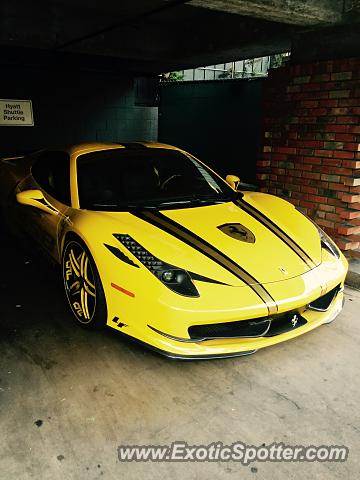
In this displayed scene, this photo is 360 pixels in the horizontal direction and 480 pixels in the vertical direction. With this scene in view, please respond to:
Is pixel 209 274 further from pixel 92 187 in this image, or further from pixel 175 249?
pixel 92 187

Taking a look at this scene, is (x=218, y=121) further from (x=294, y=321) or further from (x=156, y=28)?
(x=294, y=321)

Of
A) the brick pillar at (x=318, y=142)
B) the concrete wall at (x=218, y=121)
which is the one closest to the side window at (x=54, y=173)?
the brick pillar at (x=318, y=142)

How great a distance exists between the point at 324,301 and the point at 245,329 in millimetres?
714

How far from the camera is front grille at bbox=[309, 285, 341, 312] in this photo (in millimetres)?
2809

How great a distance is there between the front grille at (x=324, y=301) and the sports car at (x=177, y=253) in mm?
12

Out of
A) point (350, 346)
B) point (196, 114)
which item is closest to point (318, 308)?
point (350, 346)

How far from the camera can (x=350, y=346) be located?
2996mm

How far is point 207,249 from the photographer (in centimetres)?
276

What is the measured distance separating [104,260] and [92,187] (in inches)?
33.7

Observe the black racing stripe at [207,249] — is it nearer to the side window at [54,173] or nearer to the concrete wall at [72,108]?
the side window at [54,173]

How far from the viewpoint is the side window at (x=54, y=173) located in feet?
11.5

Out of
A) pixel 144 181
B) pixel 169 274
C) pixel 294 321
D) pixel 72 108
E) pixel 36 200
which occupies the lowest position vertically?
pixel 294 321

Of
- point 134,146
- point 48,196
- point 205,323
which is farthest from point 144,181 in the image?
point 205,323

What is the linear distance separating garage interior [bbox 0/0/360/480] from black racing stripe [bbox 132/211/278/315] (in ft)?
1.80
